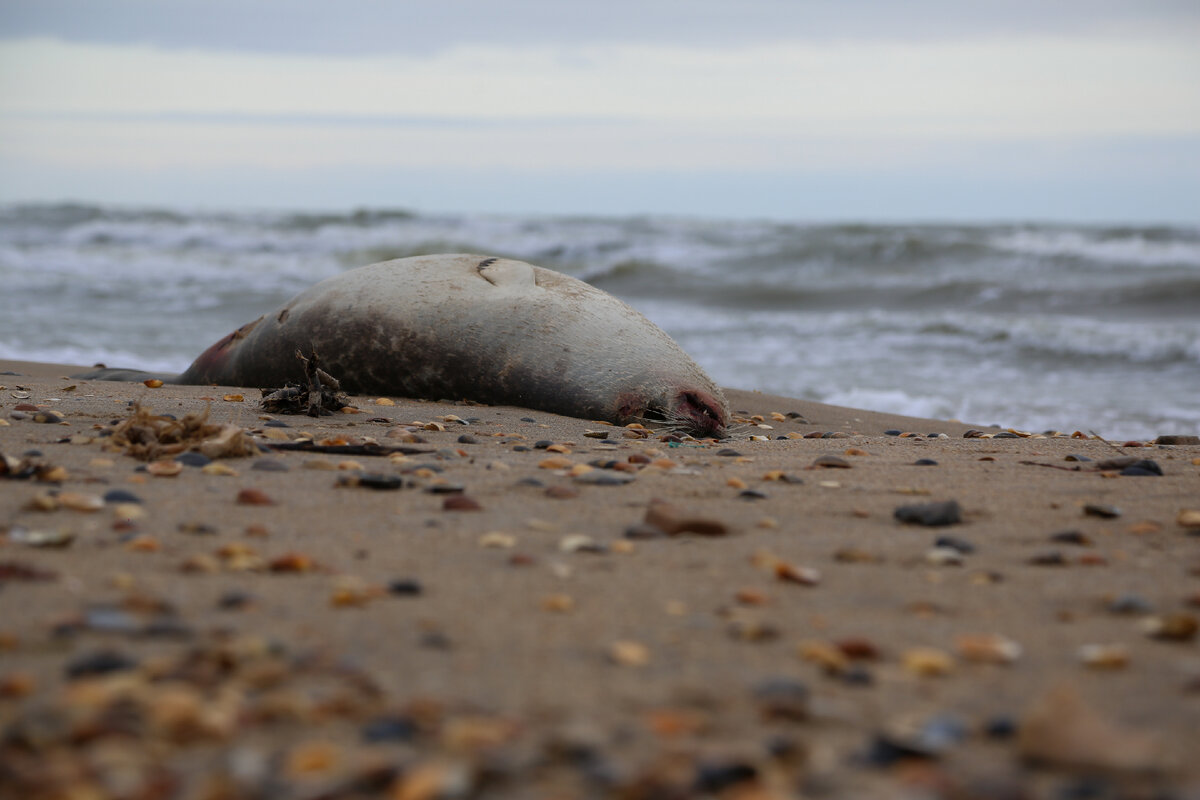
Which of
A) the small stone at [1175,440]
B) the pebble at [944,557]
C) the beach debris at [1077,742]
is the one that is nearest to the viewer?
the beach debris at [1077,742]

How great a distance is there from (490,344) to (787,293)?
1178 cm

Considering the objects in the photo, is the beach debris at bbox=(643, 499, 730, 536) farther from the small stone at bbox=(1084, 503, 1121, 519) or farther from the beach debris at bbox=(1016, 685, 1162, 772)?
the beach debris at bbox=(1016, 685, 1162, 772)

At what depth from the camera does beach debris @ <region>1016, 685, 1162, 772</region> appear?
1296mm

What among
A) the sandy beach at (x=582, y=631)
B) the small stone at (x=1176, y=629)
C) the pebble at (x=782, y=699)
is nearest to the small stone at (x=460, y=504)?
the sandy beach at (x=582, y=631)

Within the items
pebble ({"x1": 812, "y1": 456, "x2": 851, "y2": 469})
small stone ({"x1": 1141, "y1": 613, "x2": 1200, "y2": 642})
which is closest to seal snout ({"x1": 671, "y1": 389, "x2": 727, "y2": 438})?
pebble ({"x1": 812, "y1": 456, "x2": 851, "y2": 469})

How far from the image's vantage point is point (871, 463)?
349 centimetres

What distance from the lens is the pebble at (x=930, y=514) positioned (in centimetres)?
255

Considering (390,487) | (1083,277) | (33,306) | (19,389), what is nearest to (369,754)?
(390,487)

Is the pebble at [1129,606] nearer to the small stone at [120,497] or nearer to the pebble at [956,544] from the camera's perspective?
the pebble at [956,544]

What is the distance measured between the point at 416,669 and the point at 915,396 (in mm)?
6670

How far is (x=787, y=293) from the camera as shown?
15.9 m

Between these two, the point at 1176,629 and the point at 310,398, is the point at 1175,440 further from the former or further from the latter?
the point at 310,398

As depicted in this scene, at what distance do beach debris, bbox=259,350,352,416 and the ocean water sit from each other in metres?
4.30

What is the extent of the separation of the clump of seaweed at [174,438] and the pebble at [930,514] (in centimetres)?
184
